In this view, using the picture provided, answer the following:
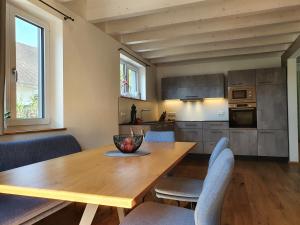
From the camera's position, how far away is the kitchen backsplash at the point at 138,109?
14.2 ft

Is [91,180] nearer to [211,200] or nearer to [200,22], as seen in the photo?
[211,200]

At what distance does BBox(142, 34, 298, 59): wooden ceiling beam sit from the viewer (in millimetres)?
4297

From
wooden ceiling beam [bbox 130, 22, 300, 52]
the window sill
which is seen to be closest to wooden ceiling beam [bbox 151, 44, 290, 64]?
wooden ceiling beam [bbox 130, 22, 300, 52]

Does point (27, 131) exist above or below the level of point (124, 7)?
below

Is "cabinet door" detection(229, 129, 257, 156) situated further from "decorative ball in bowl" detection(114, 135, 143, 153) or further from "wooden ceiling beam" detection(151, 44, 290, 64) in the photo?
"decorative ball in bowl" detection(114, 135, 143, 153)

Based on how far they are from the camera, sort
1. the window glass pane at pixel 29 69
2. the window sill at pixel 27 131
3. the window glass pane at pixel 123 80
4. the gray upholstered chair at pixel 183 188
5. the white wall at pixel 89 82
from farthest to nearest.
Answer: the window glass pane at pixel 123 80, the white wall at pixel 89 82, the window glass pane at pixel 29 69, the window sill at pixel 27 131, the gray upholstered chair at pixel 183 188

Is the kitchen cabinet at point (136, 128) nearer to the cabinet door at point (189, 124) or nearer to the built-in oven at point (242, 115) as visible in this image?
the cabinet door at point (189, 124)

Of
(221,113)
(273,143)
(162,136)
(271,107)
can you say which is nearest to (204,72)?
(221,113)

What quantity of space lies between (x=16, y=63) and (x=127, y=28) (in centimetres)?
179

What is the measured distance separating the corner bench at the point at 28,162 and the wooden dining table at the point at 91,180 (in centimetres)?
29

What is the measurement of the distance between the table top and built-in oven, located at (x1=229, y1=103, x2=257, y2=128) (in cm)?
410

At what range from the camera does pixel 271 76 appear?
16.8ft

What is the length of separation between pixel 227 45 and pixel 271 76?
128cm

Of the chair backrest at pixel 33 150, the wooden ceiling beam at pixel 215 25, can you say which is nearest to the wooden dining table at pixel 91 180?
the chair backrest at pixel 33 150
